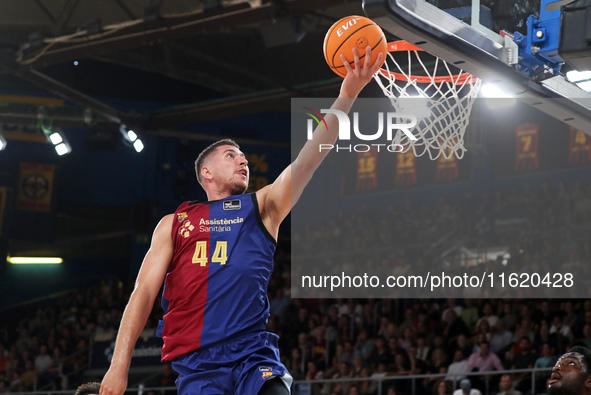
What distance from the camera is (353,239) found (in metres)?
15.8

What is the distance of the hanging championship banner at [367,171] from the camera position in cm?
1848

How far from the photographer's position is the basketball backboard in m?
5.24

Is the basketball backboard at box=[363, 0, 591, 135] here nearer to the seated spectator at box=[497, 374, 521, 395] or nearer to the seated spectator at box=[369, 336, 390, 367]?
the seated spectator at box=[497, 374, 521, 395]

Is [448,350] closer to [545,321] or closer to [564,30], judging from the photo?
[545,321]

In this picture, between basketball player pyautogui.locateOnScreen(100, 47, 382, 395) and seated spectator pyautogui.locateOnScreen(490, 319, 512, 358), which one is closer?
basketball player pyautogui.locateOnScreen(100, 47, 382, 395)

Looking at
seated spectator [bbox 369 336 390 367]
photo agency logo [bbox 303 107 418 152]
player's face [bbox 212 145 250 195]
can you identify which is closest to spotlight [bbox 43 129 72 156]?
photo agency logo [bbox 303 107 418 152]

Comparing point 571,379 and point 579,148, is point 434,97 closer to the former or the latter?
point 571,379

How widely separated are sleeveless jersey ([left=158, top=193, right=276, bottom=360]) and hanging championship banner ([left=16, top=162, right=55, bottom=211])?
15575 mm

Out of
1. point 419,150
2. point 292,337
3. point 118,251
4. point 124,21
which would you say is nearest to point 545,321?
point 292,337

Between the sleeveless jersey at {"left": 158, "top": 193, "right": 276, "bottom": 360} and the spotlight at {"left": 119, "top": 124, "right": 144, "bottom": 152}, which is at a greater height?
the spotlight at {"left": 119, "top": 124, "right": 144, "bottom": 152}

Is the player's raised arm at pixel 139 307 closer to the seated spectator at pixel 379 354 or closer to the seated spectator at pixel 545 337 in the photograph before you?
the seated spectator at pixel 545 337

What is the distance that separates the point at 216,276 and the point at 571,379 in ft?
5.46

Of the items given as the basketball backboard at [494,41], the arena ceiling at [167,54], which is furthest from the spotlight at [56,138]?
the basketball backboard at [494,41]

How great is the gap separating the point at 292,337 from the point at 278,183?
10.5 meters
